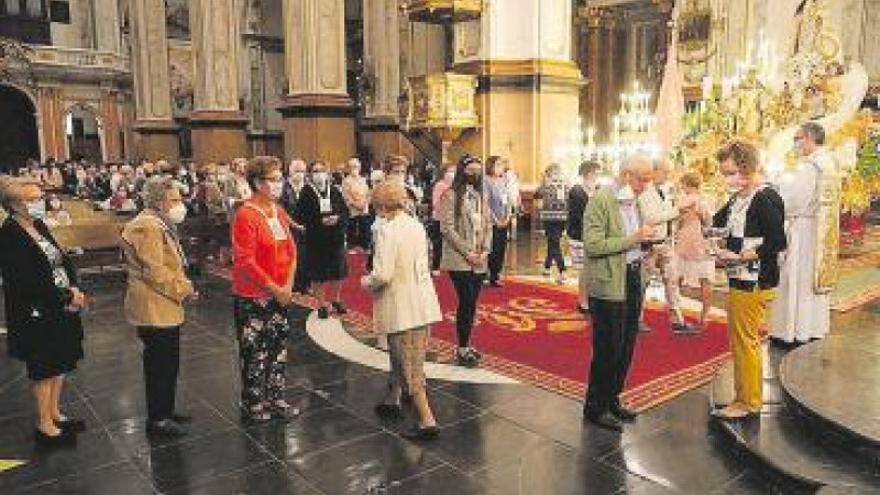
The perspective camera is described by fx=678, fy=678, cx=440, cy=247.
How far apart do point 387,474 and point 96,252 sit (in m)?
8.51

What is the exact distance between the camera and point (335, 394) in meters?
5.17

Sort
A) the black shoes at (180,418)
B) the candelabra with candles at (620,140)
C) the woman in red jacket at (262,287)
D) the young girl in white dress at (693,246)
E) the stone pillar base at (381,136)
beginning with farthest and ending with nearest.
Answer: the stone pillar base at (381,136)
the candelabra with candles at (620,140)
the young girl in white dress at (693,246)
the black shoes at (180,418)
the woman in red jacket at (262,287)

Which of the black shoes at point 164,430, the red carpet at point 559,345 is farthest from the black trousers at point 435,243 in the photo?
the black shoes at point 164,430

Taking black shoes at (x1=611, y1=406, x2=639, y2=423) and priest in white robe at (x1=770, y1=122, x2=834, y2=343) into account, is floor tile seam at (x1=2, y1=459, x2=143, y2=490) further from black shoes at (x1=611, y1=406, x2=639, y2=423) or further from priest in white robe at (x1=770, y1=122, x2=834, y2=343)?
priest in white robe at (x1=770, y1=122, x2=834, y2=343)

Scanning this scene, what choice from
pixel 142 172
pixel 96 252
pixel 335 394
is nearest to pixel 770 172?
pixel 335 394

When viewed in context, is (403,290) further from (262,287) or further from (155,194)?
(155,194)

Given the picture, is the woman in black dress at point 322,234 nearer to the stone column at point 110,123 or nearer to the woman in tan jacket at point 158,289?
the woman in tan jacket at point 158,289

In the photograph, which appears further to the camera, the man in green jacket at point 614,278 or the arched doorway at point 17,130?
the arched doorway at point 17,130

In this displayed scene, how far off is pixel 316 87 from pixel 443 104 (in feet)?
8.66

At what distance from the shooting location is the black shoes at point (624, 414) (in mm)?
4500

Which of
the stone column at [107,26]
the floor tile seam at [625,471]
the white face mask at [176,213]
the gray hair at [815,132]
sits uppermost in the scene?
the stone column at [107,26]

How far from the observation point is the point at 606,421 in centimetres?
441

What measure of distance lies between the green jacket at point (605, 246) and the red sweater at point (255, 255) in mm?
2004

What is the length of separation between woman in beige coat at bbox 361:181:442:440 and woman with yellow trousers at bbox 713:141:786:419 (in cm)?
188
